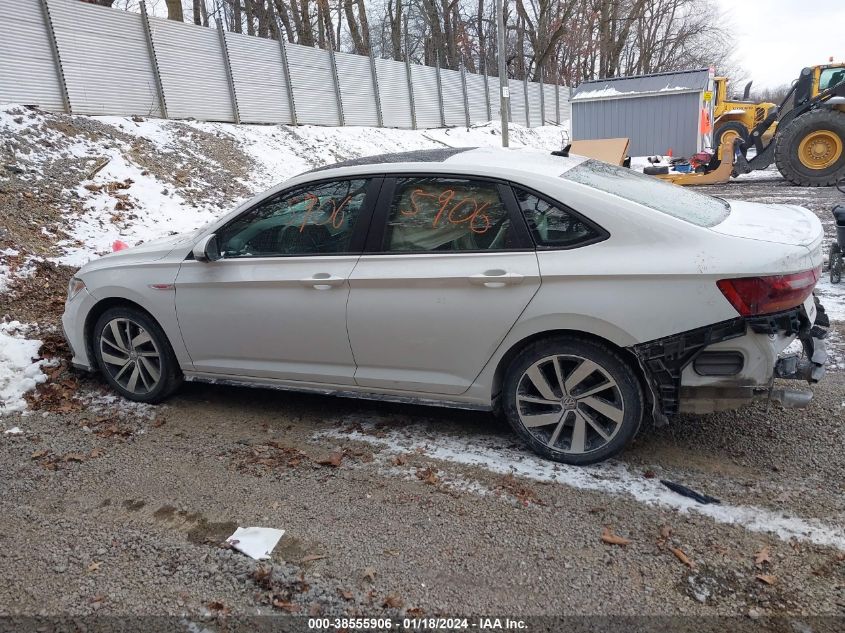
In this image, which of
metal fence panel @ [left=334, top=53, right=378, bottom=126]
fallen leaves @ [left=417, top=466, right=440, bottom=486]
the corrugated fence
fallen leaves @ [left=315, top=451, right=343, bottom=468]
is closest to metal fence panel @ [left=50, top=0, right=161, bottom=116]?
the corrugated fence

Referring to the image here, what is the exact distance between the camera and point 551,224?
3328 millimetres

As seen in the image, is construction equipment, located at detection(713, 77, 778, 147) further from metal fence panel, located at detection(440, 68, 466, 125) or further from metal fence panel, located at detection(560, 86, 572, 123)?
metal fence panel, located at detection(560, 86, 572, 123)

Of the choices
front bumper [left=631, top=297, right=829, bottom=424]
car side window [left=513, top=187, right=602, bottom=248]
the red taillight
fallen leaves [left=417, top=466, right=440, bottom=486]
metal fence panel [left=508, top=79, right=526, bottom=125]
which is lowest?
fallen leaves [left=417, top=466, right=440, bottom=486]

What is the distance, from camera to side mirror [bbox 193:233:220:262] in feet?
13.2

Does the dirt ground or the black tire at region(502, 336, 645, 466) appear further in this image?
the black tire at region(502, 336, 645, 466)

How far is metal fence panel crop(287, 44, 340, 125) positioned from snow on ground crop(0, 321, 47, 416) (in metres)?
14.7

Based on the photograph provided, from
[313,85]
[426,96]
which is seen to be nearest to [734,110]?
[426,96]

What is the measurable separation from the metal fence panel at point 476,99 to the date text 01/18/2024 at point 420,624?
88.9 ft

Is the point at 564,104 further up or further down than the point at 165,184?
further up

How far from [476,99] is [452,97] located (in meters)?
2.07

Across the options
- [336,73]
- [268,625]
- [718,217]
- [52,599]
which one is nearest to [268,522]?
[268,625]

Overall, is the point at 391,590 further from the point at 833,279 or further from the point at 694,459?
the point at 833,279

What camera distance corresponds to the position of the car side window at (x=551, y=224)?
3.25m

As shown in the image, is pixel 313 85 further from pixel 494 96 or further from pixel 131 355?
pixel 131 355
